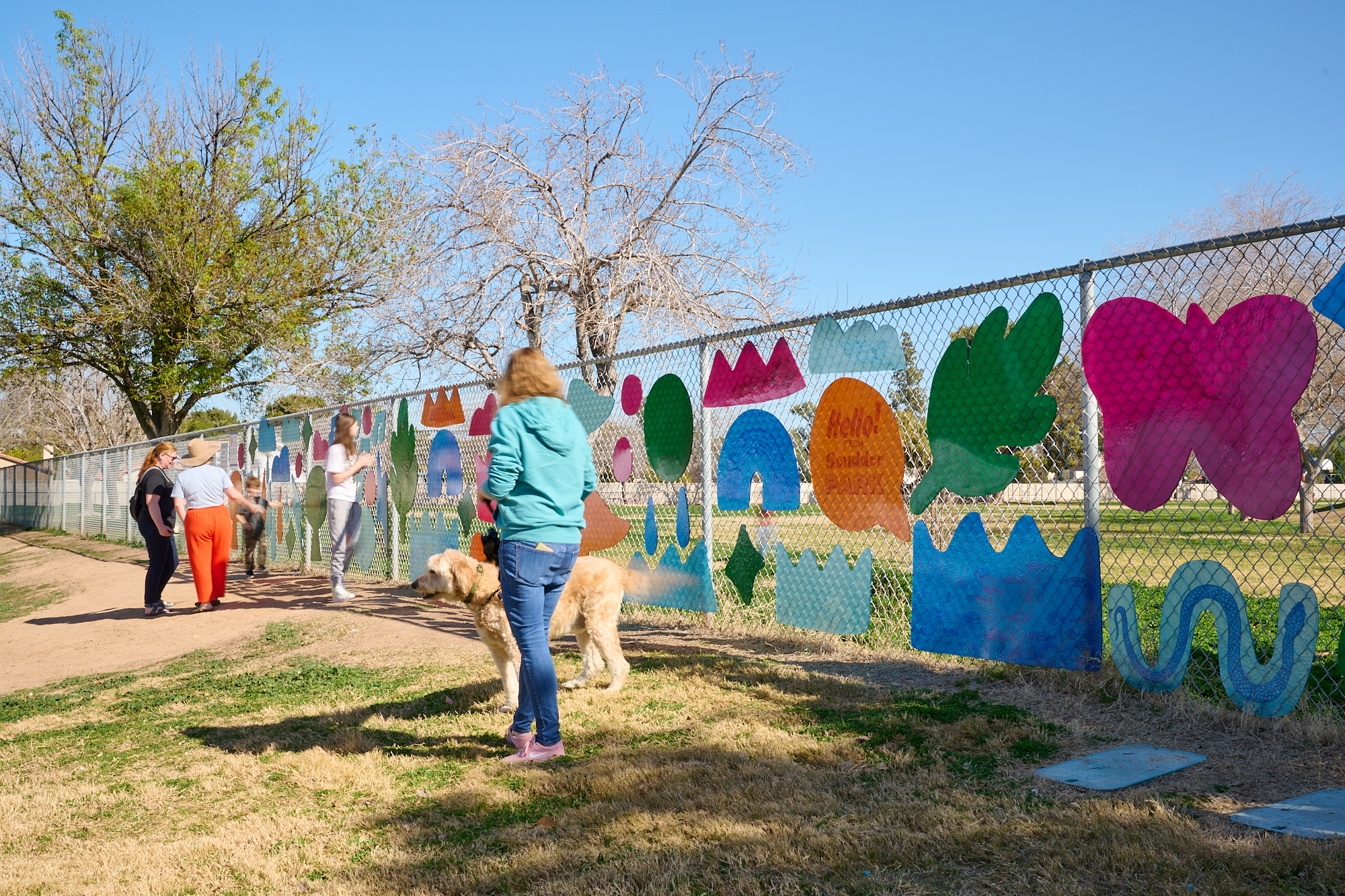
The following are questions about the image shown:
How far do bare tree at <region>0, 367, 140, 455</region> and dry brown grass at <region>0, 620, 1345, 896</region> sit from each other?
4066 cm

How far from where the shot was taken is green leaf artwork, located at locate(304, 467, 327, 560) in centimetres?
1193

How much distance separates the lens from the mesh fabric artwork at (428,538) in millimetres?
9477

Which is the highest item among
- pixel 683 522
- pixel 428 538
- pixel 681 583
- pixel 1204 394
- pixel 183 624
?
pixel 1204 394

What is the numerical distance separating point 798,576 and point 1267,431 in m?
2.93

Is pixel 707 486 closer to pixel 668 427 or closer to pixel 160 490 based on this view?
pixel 668 427

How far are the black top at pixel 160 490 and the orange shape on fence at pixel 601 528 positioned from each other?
4.83 m

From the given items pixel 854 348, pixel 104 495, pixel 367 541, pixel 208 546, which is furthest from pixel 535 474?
pixel 104 495

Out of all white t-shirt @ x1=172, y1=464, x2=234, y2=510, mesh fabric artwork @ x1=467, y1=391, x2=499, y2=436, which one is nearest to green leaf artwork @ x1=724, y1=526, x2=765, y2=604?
mesh fabric artwork @ x1=467, y1=391, x2=499, y2=436

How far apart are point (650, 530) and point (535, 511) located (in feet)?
11.4

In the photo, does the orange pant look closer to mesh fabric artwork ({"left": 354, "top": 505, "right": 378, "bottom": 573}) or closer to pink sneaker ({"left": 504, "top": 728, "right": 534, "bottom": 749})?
mesh fabric artwork ({"left": 354, "top": 505, "right": 378, "bottom": 573})

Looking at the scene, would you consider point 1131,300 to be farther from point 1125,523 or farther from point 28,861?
point 28,861

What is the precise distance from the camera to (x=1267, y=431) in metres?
3.75

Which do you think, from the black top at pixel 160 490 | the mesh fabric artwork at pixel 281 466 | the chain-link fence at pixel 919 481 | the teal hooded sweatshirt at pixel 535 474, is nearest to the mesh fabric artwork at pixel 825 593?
the chain-link fence at pixel 919 481

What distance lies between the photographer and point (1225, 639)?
3920 mm
